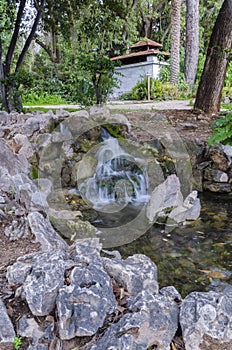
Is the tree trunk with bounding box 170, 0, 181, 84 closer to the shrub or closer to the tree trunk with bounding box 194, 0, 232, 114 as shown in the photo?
the shrub

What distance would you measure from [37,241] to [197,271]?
1418 mm

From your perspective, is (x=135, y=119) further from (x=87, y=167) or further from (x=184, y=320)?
(x=184, y=320)

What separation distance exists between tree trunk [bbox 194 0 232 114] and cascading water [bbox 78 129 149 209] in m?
2.78

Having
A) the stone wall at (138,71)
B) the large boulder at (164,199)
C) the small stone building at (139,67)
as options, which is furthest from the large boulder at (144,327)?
the stone wall at (138,71)

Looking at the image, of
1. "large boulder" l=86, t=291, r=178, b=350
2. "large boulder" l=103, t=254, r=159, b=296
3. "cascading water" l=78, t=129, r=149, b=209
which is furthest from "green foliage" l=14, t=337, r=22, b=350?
"cascading water" l=78, t=129, r=149, b=209

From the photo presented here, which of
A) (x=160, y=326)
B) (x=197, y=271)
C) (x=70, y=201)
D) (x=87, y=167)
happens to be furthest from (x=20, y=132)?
(x=160, y=326)

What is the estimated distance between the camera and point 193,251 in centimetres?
315

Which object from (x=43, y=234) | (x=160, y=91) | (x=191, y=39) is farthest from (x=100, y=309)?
(x=191, y=39)

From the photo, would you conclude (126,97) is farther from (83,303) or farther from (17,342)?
(17,342)

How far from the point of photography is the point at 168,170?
4652 millimetres

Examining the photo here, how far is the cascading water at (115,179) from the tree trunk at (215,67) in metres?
2.78

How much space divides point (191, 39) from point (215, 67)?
7.75m

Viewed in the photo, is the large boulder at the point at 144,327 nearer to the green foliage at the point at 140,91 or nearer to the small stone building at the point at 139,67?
the green foliage at the point at 140,91

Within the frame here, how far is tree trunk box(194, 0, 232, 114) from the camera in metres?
6.21
